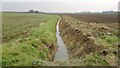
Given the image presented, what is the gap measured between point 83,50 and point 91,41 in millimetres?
1412

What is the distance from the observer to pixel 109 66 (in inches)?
535

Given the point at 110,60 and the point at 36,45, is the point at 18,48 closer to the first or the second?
the point at 36,45

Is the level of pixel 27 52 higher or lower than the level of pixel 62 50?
higher

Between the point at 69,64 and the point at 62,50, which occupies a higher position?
the point at 69,64

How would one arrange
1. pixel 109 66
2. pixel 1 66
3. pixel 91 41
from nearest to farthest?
pixel 1 66 → pixel 109 66 → pixel 91 41

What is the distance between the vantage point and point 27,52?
15.8 m

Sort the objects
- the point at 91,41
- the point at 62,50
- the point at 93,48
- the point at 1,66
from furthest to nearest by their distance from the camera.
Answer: the point at 62,50 < the point at 91,41 < the point at 93,48 < the point at 1,66

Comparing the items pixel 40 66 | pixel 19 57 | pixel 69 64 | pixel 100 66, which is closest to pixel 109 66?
pixel 100 66

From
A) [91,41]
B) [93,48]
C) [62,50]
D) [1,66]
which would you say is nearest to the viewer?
[1,66]

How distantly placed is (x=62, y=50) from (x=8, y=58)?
968 centimetres

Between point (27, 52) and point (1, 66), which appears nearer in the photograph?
point (1, 66)

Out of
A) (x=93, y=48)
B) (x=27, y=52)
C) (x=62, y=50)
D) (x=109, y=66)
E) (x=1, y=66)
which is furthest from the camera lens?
(x=62, y=50)

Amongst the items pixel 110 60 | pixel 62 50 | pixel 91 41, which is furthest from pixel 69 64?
pixel 62 50

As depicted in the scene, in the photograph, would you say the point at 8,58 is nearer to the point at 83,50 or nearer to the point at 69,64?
the point at 69,64
